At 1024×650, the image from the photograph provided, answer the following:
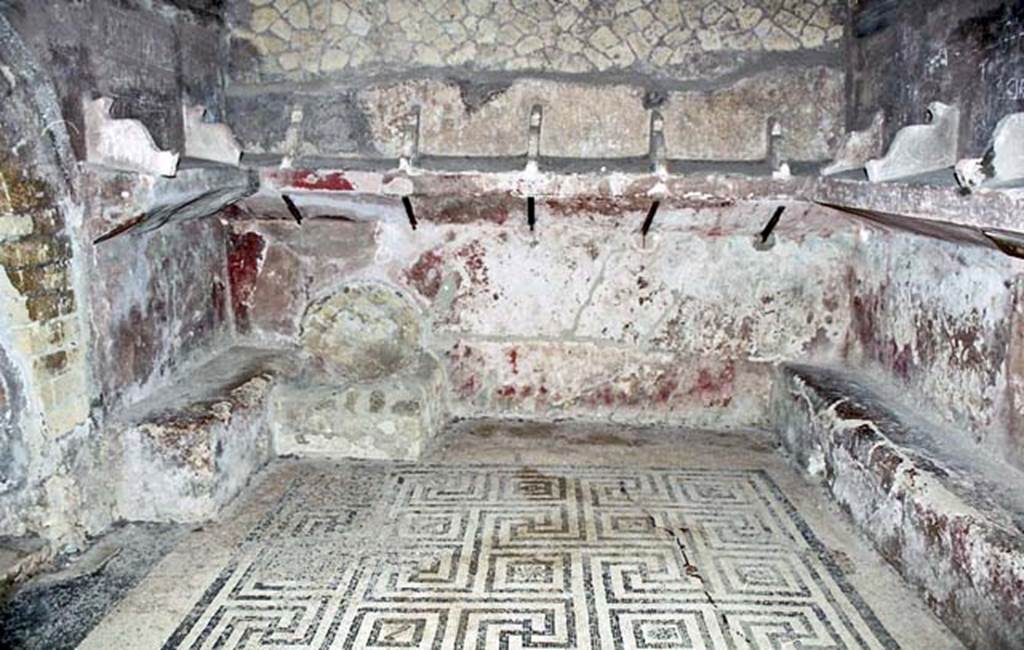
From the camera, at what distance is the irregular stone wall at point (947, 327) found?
263 centimetres


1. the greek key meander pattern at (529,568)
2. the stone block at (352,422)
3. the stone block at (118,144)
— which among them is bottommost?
the greek key meander pattern at (529,568)

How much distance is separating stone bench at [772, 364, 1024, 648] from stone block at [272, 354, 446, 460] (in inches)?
63.1

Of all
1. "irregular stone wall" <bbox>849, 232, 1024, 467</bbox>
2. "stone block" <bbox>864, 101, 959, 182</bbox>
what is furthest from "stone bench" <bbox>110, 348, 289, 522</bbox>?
"irregular stone wall" <bbox>849, 232, 1024, 467</bbox>

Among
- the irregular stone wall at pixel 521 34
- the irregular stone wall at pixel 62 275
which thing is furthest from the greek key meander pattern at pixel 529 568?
the irregular stone wall at pixel 521 34

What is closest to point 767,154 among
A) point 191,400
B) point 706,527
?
point 706,527

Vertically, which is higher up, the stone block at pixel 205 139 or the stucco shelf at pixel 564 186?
the stone block at pixel 205 139

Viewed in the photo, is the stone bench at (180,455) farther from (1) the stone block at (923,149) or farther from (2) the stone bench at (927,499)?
(1) the stone block at (923,149)

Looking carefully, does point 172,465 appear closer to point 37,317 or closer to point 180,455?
point 180,455

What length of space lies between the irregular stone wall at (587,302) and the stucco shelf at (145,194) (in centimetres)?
80

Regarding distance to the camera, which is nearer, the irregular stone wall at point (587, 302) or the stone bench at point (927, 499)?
the stone bench at point (927, 499)

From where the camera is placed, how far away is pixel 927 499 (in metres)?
2.48

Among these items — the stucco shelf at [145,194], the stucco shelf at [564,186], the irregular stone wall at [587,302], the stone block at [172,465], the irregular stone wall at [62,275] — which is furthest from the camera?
the irregular stone wall at [587,302]

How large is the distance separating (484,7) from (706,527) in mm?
2302

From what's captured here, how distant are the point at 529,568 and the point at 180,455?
1.25 metres
